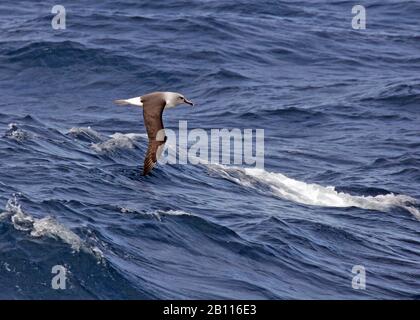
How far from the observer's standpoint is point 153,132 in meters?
23.5

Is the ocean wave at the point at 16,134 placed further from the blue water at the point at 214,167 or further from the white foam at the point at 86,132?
the white foam at the point at 86,132

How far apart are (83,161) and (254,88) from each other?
14218 millimetres

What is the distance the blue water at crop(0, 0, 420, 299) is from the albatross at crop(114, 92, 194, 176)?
138 cm

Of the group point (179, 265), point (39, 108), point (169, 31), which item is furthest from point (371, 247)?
point (169, 31)

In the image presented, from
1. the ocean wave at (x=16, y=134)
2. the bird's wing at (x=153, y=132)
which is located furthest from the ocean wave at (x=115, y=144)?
the bird's wing at (x=153, y=132)

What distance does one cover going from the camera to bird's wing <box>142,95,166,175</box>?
23328mm

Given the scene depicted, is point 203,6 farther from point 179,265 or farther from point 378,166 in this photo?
point 179,265

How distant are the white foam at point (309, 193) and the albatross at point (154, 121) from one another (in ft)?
18.2

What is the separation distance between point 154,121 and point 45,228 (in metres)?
3.19

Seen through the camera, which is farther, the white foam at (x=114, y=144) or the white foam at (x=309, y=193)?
the white foam at (x=114, y=144)

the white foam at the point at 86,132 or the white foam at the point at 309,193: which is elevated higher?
the white foam at the point at 86,132

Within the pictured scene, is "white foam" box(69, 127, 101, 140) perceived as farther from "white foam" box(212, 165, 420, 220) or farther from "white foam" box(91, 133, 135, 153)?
"white foam" box(212, 165, 420, 220)

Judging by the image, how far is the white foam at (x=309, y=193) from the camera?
29.1 metres

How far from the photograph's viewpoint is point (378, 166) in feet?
109
